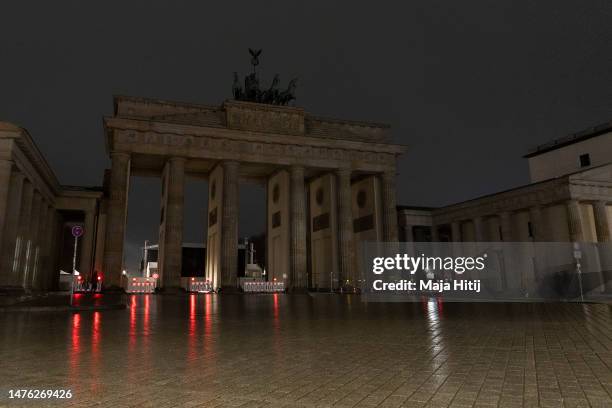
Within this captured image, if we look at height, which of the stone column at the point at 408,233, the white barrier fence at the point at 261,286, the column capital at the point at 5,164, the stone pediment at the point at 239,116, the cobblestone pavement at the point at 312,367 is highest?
the stone pediment at the point at 239,116

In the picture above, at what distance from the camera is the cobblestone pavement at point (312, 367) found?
4.15 m

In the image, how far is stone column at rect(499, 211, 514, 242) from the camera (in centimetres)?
4331

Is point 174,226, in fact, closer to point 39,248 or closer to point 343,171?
point 39,248

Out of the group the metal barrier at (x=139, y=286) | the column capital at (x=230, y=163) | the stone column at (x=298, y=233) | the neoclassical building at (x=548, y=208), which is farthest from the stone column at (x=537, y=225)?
the metal barrier at (x=139, y=286)

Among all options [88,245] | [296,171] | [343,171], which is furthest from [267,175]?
[88,245]

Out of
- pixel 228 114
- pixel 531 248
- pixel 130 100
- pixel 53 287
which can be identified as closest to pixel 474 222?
pixel 531 248

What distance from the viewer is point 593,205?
39281 millimetres

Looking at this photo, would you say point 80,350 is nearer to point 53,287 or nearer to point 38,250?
point 38,250

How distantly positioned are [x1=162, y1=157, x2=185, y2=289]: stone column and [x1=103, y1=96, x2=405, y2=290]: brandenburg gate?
9 centimetres

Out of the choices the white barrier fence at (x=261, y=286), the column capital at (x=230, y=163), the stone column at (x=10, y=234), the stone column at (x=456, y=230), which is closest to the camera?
the stone column at (x=10, y=234)

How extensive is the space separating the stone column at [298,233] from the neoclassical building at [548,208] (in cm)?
1565

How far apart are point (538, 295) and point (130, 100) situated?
37.8m

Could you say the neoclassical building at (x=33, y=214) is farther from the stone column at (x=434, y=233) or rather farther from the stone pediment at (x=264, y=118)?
the stone column at (x=434, y=233)

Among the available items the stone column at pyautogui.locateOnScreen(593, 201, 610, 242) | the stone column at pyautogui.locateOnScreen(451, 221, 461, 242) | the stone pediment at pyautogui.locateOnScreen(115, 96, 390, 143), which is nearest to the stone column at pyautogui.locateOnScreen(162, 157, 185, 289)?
the stone pediment at pyautogui.locateOnScreen(115, 96, 390, 143)
